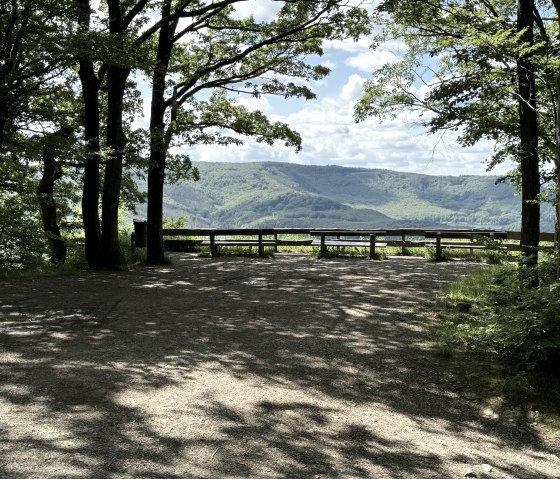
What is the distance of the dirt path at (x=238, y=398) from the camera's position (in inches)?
135

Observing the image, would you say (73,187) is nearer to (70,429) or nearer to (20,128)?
(20,128)

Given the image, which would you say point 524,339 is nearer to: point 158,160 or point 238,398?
point 238,398

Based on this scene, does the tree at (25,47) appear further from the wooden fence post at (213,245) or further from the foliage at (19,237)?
the wooden fence post at (213,245)

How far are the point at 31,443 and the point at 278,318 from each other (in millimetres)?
4739

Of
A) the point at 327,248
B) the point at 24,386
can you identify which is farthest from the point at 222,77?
the point at 24,386

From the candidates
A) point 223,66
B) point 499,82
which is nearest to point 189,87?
point 223,66

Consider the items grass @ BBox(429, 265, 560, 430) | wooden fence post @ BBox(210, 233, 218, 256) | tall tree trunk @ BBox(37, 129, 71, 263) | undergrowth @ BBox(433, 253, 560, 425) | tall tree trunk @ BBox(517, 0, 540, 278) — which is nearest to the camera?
grass @ BBox(429, 265, 560, 430)

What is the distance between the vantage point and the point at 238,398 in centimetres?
454

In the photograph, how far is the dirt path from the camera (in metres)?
3.43

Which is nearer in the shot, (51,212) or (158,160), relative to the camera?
(158,160)

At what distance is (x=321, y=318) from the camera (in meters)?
7.96

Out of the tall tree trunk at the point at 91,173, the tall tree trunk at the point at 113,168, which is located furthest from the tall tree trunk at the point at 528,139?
the tall tree trunk at the point at 91,173

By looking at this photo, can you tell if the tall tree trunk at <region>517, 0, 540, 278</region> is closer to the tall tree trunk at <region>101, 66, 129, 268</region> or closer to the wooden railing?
the wooden railing

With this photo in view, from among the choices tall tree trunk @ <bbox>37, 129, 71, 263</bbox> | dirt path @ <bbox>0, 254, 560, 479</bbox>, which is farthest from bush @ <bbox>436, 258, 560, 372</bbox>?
tall tree trunk @ <bbox>37, 129, 71, 263</bbox>
